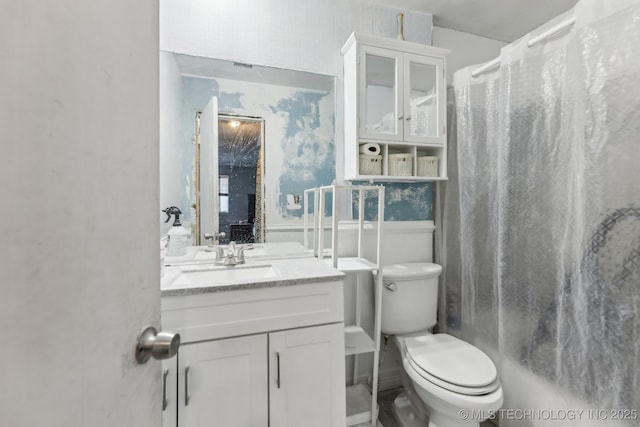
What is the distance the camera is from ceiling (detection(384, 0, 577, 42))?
5.73 feet

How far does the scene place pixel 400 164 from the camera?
1639mm

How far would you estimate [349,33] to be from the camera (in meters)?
1.69

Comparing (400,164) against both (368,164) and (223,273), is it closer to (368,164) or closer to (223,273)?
(368,164)

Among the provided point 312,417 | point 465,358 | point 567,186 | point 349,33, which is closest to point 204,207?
point 312,417

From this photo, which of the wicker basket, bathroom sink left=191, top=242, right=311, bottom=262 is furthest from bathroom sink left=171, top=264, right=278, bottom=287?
the wicker basket

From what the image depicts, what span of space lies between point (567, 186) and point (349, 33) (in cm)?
139

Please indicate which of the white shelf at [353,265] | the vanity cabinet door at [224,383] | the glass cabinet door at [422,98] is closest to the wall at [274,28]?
the glass cabinet door at [422,98]

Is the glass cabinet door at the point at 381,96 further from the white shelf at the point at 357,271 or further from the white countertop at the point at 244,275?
the white countertop at the point at 244,275

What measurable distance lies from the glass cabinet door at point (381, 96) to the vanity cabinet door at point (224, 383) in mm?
1195

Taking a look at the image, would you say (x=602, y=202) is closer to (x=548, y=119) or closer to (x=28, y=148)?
(x=548, y=119)

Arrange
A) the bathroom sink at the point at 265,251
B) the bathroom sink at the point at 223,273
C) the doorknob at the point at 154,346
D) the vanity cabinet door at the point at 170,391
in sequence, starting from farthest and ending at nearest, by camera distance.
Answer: the bathroom sink at the point at 265,251, the bathroom sink at the point at 223,273, the vanity cabinet door at the point at 170,391, the doorknob at the point at 154,346

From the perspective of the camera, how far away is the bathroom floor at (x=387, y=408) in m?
1.51

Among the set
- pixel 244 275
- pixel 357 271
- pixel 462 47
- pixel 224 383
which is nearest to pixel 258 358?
pixel 224 383

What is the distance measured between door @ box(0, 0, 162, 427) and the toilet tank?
1271 mm
